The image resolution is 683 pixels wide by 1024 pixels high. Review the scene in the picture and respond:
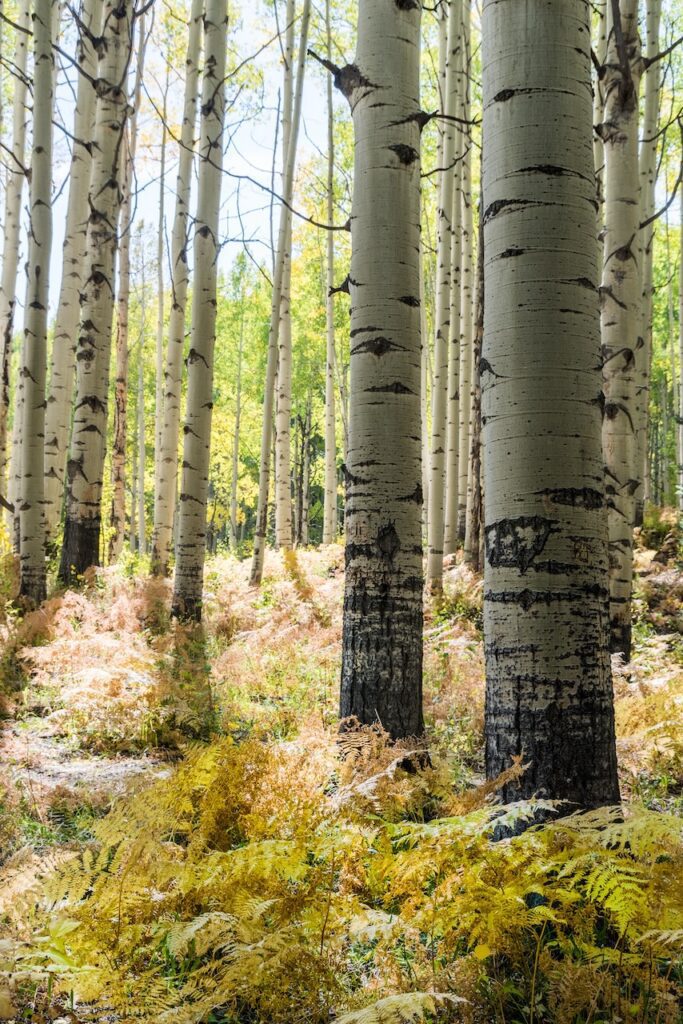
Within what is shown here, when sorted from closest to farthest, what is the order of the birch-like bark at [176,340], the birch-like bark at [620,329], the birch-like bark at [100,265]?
1. the birch-like bark at [620,329]
2. the birch-like bark at [100,265]
3. the birch-like bark at [176,340]

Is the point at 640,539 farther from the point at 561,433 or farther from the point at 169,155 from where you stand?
the point at 169,155

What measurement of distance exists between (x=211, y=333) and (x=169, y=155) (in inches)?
467

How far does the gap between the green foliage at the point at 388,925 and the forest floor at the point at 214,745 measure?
0.6 inches

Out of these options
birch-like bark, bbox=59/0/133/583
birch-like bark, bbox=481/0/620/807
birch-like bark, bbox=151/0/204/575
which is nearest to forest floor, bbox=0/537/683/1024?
birch-like bark, bbox=481/0/620/807

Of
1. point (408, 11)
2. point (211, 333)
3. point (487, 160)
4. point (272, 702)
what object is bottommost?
point (272, 702)

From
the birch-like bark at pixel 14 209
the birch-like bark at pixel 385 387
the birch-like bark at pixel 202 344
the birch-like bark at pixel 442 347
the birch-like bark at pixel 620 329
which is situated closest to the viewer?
the birch-like bark at pixel 385 387

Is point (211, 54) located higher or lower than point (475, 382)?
higher

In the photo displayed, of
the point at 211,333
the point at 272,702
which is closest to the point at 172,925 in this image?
the point at 272,702

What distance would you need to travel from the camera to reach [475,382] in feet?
36.0

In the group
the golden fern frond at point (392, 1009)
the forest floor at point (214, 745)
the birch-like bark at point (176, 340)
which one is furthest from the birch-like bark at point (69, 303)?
the golden fern frond at point (392, 1009)

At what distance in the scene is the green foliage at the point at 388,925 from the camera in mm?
1734

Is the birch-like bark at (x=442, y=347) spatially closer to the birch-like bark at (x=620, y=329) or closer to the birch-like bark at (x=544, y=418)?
the birch-like bark at (x=620, y=329)

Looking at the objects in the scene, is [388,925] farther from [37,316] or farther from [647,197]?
[647,197]

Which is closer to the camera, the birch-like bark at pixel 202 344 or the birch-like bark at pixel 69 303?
the birch-like bark at pixel 202 344
